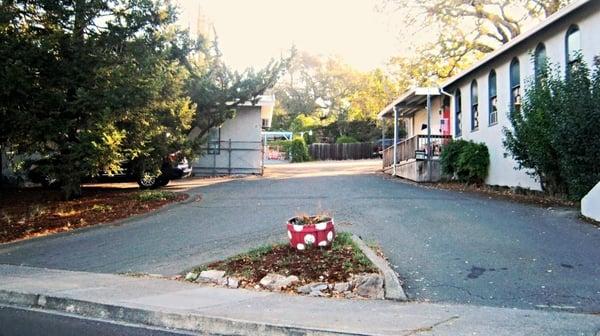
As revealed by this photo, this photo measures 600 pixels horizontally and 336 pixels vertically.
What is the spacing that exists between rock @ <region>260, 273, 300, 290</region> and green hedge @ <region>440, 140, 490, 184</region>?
12.6 metres

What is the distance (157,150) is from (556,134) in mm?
10361

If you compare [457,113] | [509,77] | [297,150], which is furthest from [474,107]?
[297,150]

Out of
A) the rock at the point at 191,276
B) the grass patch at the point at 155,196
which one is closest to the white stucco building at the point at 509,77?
the grass patch at the point at 155,196

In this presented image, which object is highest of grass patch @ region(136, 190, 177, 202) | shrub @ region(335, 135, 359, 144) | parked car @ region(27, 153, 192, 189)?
shrub @ region(335, 135, 359, 144)

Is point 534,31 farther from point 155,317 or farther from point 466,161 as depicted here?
point 155,317

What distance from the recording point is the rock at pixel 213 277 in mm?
7781

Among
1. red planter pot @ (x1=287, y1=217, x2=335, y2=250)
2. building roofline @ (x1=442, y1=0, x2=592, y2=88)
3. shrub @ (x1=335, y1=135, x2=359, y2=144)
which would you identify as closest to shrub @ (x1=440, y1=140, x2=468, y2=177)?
building roofline @ (x1=442, y1=0, x2=592, y2=88)

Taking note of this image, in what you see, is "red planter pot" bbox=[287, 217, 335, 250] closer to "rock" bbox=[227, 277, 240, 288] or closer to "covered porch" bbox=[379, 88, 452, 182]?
"rock" bbox=[227, 277, 240, 288]

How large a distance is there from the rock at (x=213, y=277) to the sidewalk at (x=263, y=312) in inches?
12.6

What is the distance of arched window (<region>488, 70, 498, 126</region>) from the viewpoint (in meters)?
18.5

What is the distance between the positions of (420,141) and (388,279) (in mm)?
15193

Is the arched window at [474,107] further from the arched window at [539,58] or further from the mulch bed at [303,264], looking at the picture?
the mulch bed at [303,264]

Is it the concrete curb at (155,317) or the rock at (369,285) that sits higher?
the rock at (369,285)

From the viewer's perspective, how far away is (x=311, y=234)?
816 cm
